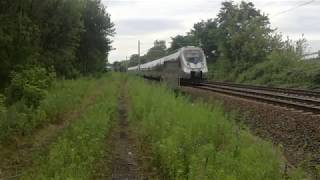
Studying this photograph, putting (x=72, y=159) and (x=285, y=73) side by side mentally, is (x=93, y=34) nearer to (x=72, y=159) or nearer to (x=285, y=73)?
(x=285, y=73)

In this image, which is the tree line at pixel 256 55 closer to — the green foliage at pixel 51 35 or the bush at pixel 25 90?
Answer: the green foliage at pixel 51 35

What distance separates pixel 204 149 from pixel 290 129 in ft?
17.4

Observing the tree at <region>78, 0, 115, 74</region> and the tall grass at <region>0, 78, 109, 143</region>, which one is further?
the tree at <region>78, 0, 115, 74</region>

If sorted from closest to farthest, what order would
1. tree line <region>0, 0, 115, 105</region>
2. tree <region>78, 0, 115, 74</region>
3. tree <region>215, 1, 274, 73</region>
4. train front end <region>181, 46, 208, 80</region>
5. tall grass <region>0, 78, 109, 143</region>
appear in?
1. tall grass <region>0, 78, 109, 143</region>
2. tree line <region>0, 0, 115, 105</region>
3. train front end <region>181, 46, 208, 80</region>
4. tree <region>78, 0, 115, 74</region>
5. tree <region>215, 1, 274, 73</region>

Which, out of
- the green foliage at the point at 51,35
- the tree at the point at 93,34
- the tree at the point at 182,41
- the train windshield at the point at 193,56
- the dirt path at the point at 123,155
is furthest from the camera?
the tree at the point at 182,41

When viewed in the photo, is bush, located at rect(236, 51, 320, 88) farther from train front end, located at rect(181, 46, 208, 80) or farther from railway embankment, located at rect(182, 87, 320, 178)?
railway embankment, located at rect(182, 87, 320, 178)

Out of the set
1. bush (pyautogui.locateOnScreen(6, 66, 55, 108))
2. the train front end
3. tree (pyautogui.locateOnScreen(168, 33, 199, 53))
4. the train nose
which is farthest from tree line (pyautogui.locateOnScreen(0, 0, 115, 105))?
tree (pyautogui.locateOnScreen(168, 33, 199, 53))

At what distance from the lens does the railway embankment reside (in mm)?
11750

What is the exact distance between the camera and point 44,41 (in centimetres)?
3644

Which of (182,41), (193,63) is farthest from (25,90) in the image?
(182,41)

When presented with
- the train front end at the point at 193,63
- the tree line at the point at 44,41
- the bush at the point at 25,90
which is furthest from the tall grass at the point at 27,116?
the train front end at the point at 193,63

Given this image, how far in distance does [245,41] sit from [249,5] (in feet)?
54.7

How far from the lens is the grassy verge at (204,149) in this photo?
30.1ft

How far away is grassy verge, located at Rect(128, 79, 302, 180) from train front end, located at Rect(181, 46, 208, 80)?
27.7 metres
